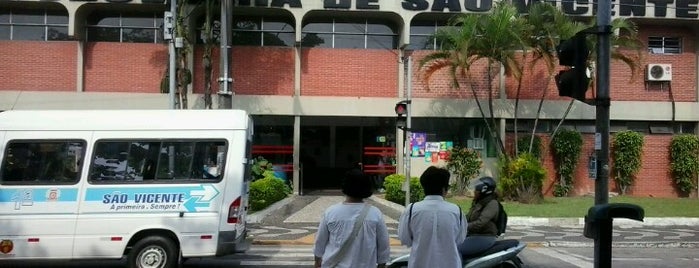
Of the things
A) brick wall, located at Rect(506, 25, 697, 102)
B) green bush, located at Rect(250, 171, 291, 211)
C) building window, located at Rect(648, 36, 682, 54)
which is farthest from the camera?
building window, located at Rect(648, 36, 682, 54)

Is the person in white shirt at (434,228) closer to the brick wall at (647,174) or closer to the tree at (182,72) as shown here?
the tree at (182,72)

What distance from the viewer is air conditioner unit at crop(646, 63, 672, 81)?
23.6 metres

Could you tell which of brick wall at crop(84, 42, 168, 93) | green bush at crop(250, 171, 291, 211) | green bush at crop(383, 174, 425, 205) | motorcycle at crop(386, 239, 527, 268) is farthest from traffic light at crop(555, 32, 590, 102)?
brick wall at crop(84, 42, 168, 93)

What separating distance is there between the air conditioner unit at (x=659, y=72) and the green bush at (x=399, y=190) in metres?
9.99

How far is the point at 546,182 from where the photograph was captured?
23438mm

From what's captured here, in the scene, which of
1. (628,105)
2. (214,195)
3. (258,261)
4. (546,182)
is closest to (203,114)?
(214,195)

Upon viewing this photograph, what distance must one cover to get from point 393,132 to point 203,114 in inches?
578

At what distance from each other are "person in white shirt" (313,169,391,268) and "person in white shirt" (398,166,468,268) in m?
0.22

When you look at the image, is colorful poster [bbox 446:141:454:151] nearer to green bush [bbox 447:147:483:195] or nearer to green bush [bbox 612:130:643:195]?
green bush [bbox 447:147:483:195]

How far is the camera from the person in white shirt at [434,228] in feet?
14.9

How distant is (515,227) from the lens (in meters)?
16.7

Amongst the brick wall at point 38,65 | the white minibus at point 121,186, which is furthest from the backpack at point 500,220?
the brick wall at point 38,65

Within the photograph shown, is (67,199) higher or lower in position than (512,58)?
lower

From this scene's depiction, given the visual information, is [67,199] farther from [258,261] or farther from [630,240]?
[630,240]
